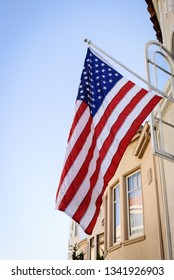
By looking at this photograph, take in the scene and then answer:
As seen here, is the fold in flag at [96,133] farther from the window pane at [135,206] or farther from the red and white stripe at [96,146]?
the window pane at [135,206]

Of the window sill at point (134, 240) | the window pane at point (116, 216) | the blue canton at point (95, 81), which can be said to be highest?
the blue canton at point (95, 81)

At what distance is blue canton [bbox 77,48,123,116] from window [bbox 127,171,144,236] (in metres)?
5.37

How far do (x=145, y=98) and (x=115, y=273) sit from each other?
265cm

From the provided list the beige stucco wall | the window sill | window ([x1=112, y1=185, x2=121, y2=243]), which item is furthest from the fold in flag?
window ([x1=112, y1=185, x2=121, y2=243])

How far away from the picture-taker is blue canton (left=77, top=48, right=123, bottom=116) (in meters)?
4.51

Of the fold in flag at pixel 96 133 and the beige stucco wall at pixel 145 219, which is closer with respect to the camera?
the fold in flag at pixel 96 133

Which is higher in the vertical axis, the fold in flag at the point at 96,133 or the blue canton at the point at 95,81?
the blue canton at the point at 95,81

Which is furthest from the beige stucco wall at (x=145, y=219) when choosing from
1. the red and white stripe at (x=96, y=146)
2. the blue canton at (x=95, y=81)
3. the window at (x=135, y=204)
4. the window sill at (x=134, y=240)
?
the blue canton at (x=95, y=81)

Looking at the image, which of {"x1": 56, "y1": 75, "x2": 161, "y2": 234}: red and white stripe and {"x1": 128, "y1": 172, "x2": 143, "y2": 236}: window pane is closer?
{"x1": 56, "y1": 75, "x2": 161, "y2": 234}: red and white stripe

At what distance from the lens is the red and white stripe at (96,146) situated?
3.77 metres

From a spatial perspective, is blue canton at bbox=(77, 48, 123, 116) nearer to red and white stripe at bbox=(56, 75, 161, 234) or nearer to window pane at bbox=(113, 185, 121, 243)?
red and white stripe at bbox=(56, 75, 161, 234)

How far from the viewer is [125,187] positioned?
992cm

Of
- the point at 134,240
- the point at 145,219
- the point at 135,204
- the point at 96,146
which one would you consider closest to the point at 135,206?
the point at 135,204

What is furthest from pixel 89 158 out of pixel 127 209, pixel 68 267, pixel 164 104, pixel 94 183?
pixel 127 209
